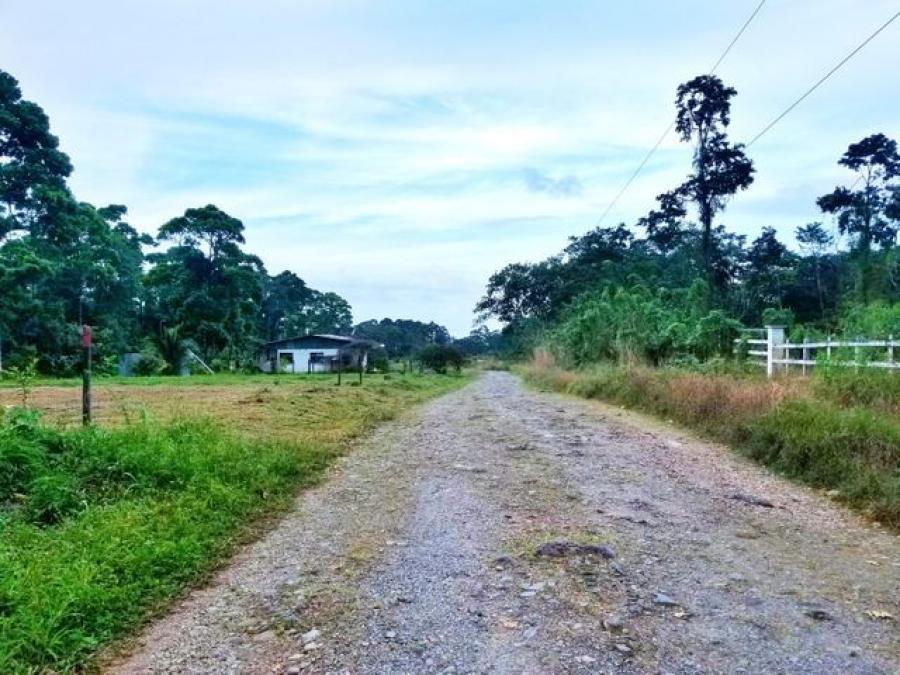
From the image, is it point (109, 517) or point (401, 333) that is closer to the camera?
point (109, 517)

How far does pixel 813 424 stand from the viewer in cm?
696

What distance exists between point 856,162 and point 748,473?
3053 cm

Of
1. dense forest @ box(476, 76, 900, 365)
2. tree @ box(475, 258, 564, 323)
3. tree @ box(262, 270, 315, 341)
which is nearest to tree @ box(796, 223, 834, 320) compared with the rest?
dense forest @ box(476, 76, 900, 365)

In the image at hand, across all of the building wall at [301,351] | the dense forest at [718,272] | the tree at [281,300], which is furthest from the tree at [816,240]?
the tree at [281,300]

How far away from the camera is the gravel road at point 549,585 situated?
285 cm

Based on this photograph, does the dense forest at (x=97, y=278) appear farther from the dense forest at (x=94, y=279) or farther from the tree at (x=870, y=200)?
the tree at (x=870, y=200)

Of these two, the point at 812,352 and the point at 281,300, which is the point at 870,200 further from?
the point at 281,300

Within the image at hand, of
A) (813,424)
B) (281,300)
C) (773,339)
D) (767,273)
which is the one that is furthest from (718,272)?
(281,300)

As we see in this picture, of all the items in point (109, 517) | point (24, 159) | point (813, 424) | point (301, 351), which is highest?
point (24, 159)

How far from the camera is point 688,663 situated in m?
2.73

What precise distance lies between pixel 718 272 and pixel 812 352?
733 inches

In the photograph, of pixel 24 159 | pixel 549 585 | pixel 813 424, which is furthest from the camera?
pixel 24 159

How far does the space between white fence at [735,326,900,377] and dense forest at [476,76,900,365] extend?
1.53 m

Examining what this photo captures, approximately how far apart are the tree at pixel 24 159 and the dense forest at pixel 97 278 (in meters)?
0.04
